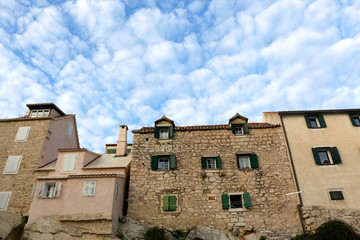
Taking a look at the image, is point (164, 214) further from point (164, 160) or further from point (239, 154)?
point (239, 154)

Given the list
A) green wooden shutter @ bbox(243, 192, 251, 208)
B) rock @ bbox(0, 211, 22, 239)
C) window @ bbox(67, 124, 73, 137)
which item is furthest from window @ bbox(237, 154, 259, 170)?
window @ bbox(67, 124, 73, 137)

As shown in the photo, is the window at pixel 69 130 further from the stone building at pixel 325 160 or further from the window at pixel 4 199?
the stone building at pixel 325 160

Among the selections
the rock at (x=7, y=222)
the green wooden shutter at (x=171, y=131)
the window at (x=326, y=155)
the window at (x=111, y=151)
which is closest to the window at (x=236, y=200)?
the window at (x=326, y=155)

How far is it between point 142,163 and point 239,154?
8.01 m

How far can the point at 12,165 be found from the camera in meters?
23.7

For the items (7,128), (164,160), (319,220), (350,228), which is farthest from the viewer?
(7,128)

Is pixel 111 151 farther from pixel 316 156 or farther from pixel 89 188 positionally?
pixel 316 156

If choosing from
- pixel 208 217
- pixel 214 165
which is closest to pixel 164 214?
pixel 208 217

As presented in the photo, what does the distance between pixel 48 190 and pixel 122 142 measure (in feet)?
24.6

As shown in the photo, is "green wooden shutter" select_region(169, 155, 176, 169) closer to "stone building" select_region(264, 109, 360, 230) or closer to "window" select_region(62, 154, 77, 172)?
"window" select_region(62, 154, 77, 172)

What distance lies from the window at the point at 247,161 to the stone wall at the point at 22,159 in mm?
16849

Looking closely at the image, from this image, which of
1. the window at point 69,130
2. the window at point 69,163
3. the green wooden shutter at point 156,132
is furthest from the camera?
the window at point 69,130

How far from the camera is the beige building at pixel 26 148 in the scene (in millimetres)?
22250

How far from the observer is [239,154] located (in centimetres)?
2309
